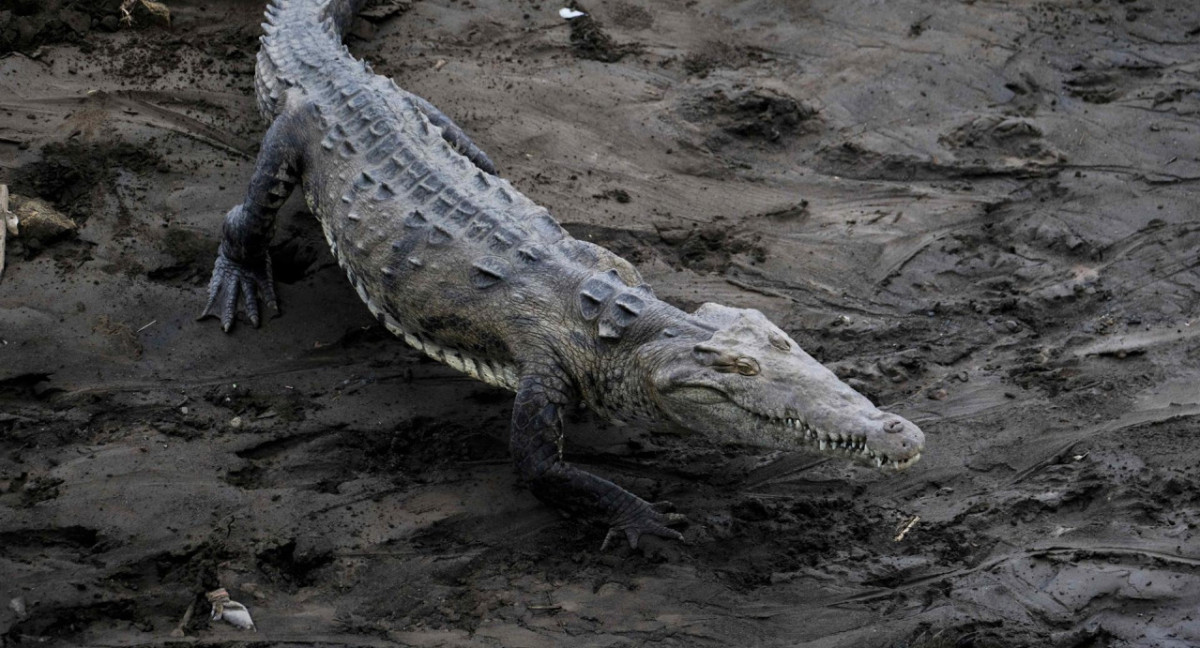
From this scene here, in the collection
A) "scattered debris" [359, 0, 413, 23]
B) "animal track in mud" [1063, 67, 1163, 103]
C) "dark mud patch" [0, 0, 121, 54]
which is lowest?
"animal track in mud" [1063, 67, 1163, 103]

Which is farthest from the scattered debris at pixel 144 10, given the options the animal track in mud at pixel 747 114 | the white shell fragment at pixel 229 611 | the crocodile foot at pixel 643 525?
the crocodile foot at pixel 643 525

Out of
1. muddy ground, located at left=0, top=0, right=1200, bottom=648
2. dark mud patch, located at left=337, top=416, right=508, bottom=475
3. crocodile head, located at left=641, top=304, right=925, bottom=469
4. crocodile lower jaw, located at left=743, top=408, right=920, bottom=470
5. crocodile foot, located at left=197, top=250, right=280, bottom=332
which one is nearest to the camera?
crocodile lower jaw, located at left=743, top=408, right=920, bottom=470

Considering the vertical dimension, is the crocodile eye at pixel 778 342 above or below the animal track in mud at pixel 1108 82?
below

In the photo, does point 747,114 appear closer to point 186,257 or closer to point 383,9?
point 383,9

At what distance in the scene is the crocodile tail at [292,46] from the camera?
669cm

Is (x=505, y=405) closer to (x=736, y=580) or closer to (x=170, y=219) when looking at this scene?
(x=736, y=580)

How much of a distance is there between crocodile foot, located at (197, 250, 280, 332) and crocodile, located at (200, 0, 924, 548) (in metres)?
0.01

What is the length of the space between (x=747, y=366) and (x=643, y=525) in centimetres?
93

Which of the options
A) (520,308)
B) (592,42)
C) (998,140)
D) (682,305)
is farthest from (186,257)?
(998,140)

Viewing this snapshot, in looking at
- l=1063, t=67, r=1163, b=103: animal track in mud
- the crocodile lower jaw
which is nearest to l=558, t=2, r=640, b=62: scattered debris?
l=1063, t=67, r=1163, b=103: animal track in mud

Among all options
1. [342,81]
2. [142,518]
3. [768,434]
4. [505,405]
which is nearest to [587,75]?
[342,81]

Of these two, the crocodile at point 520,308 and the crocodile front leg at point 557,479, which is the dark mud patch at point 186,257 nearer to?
the crocodile at point 520,308

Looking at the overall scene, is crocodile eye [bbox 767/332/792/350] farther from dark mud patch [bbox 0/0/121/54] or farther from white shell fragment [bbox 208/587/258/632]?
dark mud patch [bbox 0/0/121/54]

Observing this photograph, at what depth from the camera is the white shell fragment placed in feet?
14.6
